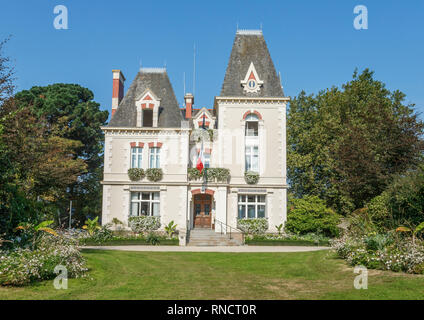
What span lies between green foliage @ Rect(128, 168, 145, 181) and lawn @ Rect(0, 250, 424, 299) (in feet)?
45.7

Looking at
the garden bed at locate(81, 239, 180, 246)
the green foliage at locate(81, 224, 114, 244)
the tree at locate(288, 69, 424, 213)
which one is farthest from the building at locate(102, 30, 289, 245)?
the tree at locate(288, 69, 424, 213)

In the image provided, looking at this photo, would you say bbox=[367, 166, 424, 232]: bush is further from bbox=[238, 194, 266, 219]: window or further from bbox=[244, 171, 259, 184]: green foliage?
bbox=[238, 194, 266, 219]: window

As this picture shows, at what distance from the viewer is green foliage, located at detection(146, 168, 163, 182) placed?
90.5ft

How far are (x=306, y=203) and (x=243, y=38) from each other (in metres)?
14.2

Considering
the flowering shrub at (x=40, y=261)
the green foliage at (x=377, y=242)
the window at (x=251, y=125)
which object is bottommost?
the flowering shrub at (x=40, y=261)

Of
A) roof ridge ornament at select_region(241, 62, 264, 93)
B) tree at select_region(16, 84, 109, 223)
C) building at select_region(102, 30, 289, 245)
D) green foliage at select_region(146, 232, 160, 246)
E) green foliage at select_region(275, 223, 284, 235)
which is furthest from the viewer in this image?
tree at select_region(16, 84, 109, 223)

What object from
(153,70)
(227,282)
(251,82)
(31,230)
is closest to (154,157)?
(153,70)

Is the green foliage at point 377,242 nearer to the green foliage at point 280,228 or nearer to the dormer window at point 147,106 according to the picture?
the green foliage at point 280,228

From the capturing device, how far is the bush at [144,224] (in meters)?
26.9

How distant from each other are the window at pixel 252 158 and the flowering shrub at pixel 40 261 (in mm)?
17408

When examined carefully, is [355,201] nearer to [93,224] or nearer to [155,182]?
[155,182]

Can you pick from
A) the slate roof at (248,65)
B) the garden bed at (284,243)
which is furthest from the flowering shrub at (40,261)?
the slate roof at (248,65)

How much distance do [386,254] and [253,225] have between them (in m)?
16.0

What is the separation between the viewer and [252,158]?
28.3 m
